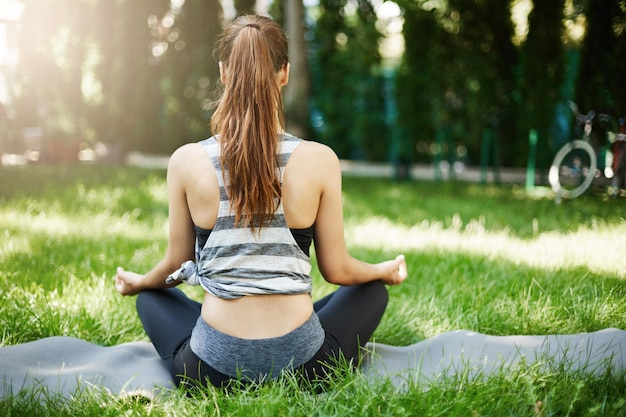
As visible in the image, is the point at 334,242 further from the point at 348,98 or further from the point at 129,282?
the point at 348,98

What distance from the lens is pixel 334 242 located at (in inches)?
81.7

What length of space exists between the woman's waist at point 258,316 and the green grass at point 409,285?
17 centimetres

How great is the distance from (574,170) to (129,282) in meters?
3.85

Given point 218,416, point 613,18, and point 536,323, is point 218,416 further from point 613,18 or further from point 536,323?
point 613,18

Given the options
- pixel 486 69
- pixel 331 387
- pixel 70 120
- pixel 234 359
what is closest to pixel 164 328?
pixel 234 359

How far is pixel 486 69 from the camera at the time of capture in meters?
7.50

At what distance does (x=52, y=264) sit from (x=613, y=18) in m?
3.25

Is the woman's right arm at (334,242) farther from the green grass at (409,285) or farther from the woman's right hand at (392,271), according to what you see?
the green grass at (409,285)

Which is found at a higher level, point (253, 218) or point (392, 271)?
point (253, 218)

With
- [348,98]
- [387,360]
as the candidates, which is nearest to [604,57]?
[387,360]

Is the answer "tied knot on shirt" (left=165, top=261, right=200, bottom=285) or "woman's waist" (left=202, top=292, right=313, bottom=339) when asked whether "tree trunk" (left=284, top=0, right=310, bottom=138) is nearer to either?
"tied knot on shirt" (left=165, top=261, right=200, bottom=285)

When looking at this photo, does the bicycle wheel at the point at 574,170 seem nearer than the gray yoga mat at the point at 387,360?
No

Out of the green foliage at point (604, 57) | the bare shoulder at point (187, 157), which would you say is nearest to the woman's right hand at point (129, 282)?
the bare shoulder at point (187, 157)

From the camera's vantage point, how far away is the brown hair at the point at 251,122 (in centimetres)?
182
